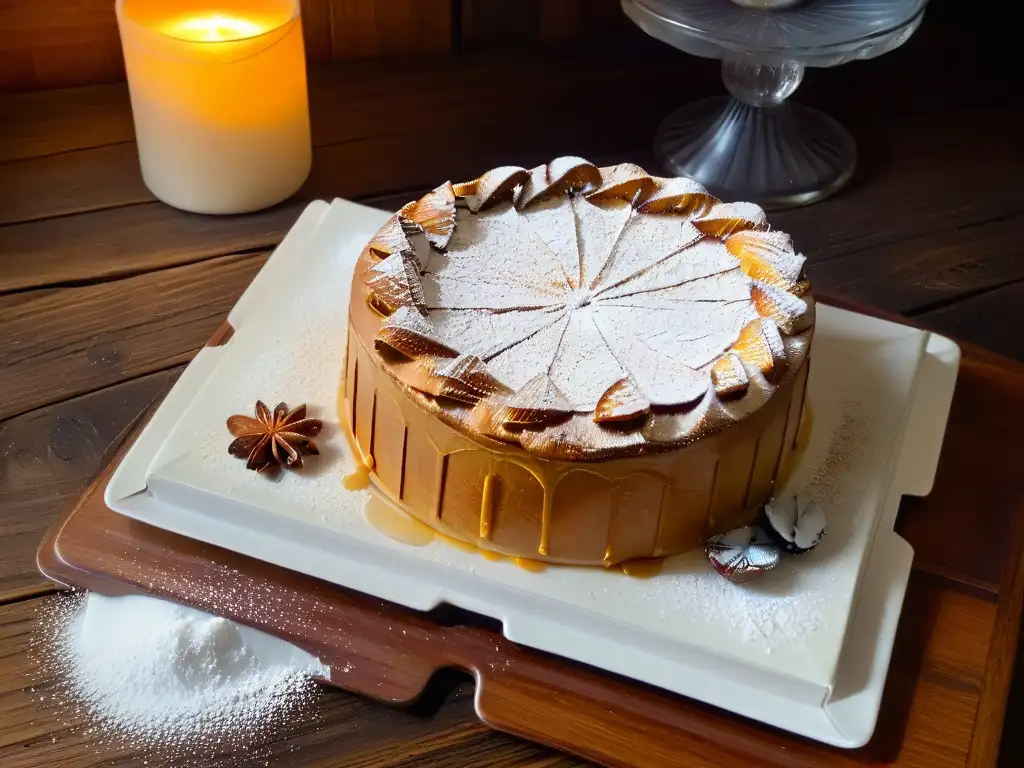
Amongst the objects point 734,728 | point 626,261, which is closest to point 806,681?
point 734,728

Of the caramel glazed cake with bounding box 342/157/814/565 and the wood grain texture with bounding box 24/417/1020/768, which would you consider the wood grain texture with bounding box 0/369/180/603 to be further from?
the caramel glazed cake with bounding box 342/157/814/565

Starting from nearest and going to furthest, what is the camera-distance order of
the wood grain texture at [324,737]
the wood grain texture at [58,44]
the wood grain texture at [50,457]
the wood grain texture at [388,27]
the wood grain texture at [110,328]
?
the wood grain texture at [324,737], the wood grain texture at [50,457], the wood grain texture at [110,328], the wood grain texture at [58,44], the wood grain texture at [388,27]

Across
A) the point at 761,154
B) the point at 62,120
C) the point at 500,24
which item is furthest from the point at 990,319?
the point at 62,120

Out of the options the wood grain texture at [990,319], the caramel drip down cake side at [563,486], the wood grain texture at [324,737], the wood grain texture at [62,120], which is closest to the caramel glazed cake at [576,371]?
the caramel drip down cake side at [563,486]

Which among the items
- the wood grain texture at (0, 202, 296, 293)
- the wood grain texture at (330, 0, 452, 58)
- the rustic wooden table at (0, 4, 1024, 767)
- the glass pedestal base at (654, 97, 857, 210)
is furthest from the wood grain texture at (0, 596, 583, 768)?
the wood grain texture at (330, 0, 452, 58)

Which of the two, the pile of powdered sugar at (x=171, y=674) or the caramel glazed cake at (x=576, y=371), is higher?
the caramel glazed cake at (x=576, y=371)

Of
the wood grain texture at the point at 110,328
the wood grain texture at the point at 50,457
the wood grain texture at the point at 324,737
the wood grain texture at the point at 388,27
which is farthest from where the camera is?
the wood grain texture at the point at 388,27

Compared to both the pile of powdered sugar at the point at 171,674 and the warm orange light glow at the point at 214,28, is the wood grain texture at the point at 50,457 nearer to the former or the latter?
the pile of powdered sugar at the point at 171,674
